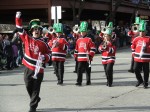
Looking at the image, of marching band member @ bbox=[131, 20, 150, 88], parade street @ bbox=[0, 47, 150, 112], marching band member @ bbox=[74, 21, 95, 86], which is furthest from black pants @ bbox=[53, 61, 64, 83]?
marching band member @ bbox=[131, 20, 150, 88]

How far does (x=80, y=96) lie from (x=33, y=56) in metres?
2.41

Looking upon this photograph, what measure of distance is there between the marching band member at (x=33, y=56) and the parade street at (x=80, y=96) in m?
0.50

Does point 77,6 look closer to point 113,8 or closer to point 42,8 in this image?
point 42,8

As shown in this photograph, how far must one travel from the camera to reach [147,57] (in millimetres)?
12789

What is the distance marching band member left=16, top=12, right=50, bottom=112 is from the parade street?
0.50 metres

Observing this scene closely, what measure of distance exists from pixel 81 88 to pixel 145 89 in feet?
6.13

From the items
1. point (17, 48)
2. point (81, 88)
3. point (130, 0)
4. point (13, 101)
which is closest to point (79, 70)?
point (81, 88)

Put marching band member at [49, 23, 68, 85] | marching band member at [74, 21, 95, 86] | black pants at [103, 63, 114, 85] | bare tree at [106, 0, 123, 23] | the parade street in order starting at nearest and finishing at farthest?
1. the parade street
2. black pants at [103, 63, 114, 85]
3. marching band member at [74, 21, 95, 86]
4. marching band member at [49, 23, 68, 85]
5. bare tree at [106, 0, 123, 23]

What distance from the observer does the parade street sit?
959 cm

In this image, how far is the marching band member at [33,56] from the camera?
29.8 feet

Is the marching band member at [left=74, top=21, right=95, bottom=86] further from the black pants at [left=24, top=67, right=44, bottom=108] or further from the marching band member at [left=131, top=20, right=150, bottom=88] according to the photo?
the black pants at [left=24, top=67, right=44, bottom=108]

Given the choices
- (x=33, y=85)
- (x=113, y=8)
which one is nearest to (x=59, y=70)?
(x=33, y=85)

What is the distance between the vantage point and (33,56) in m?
9.17

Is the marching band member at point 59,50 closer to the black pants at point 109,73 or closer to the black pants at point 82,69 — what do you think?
the black pants at point 82,69
